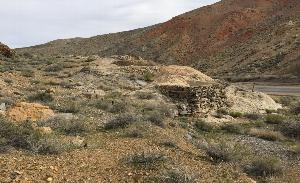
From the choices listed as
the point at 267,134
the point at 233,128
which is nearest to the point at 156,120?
the point at 233,128

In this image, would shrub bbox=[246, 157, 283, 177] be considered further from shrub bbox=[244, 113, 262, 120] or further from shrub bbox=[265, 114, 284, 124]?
shrub bbox=[244, 113, 262, 120]

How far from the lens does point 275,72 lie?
54.4 meters

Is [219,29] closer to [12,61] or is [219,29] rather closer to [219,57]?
[219,57]

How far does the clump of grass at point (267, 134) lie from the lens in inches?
760

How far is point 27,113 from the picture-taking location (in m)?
16.2

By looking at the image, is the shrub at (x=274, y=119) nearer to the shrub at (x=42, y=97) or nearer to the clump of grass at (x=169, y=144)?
the shrub at (x=42, y=97)

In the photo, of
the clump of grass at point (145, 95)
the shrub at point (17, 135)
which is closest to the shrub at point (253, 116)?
the clump of grass at point (145, 95)

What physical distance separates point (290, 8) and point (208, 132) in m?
60.4

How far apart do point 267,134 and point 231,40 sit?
57558mm

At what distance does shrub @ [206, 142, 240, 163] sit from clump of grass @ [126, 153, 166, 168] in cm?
202

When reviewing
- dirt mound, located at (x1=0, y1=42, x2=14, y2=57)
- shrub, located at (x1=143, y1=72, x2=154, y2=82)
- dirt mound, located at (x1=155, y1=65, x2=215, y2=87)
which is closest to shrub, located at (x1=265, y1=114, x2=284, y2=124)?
dirt mound, located at (x1=155, y1=65, x2=215, y2=87)

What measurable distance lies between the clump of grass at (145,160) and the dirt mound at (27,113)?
17.2 ft

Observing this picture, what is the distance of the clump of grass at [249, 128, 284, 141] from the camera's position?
1930 centimetres

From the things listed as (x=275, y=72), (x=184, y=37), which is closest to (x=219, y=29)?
(x=184, y=37)
